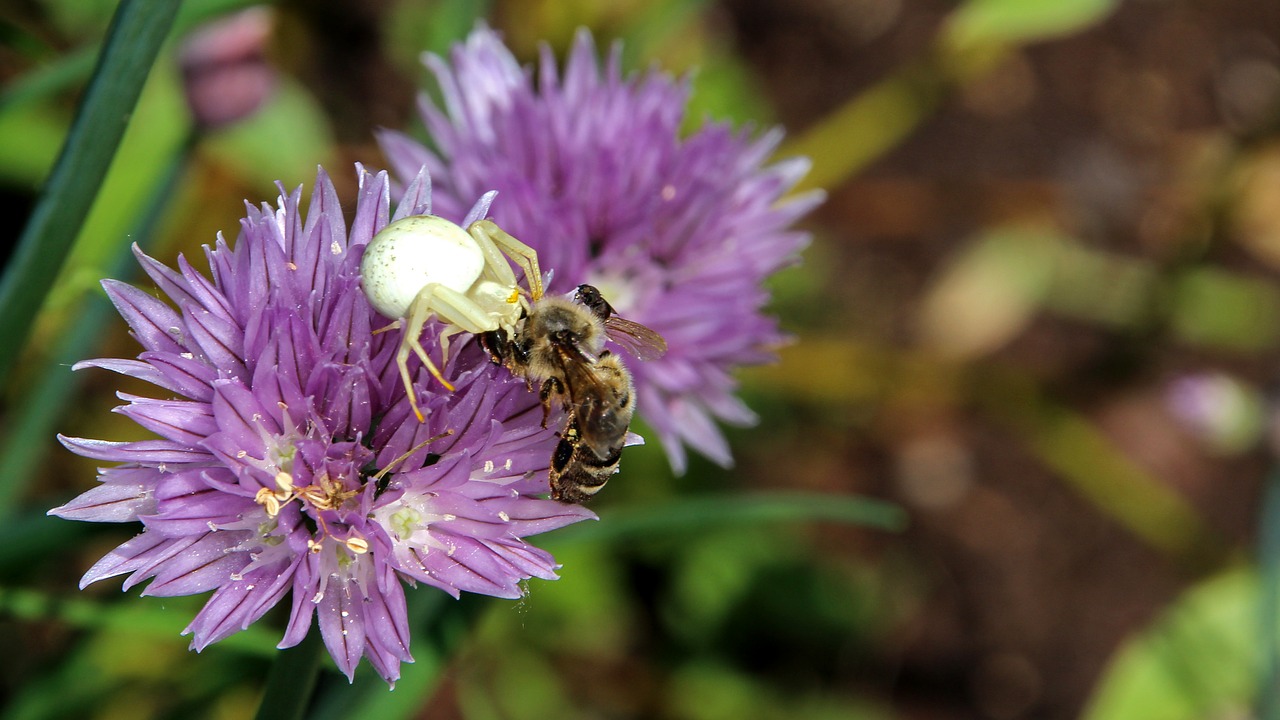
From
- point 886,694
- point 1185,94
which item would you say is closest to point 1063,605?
point 886,694

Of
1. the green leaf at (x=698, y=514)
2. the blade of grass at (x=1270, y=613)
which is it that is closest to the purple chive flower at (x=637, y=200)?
the green leaf at (x=698, y=514)

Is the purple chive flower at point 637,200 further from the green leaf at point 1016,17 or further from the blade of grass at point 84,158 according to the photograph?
the green leaf at point 1016,17

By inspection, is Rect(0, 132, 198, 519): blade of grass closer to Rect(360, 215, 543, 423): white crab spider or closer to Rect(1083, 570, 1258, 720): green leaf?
Rect(360, 215, 543, 423): white crab spider

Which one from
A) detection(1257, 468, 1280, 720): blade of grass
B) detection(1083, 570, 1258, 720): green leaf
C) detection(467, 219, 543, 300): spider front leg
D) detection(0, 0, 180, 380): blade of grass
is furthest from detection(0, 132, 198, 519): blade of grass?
detection(1083, 570, 1258, 720): green leaf

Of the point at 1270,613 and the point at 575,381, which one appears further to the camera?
the point at 1270,613

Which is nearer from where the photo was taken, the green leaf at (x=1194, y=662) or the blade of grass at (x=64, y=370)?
the blade of grass at (x=64, y=370)

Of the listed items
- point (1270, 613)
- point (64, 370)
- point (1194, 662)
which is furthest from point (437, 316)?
point (1194, 662)

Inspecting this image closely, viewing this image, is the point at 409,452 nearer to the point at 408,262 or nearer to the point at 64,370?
the point at 408,262

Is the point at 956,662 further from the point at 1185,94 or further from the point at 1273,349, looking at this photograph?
the point at 1185,94
